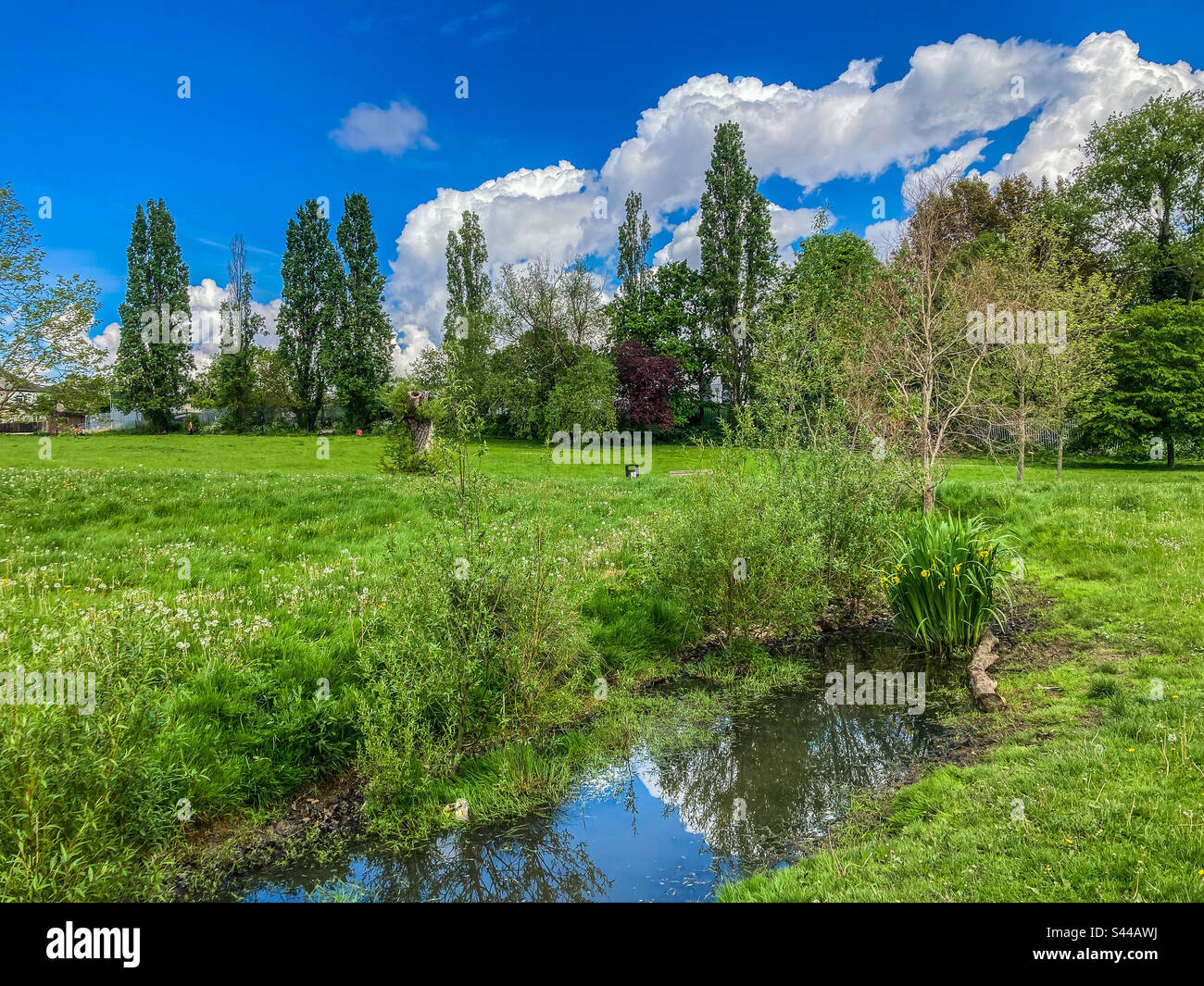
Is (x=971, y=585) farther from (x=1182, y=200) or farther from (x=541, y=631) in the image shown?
(x=1182, y=200)

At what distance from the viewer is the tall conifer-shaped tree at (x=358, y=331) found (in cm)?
5256

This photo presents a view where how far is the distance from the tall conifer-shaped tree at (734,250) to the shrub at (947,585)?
134ft

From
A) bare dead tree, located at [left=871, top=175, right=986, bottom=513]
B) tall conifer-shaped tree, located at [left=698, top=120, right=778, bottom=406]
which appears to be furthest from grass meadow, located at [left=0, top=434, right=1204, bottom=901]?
tall conifer-shaped tree, located at [left=698, top=120, right=778, bottom=406]

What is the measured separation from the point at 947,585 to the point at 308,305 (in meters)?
58.2

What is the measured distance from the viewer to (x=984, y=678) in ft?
26.5

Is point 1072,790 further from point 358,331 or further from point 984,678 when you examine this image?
point 358,331

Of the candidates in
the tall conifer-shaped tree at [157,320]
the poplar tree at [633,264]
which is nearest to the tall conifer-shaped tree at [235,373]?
the tall conifer-shaped tree at [157,320]

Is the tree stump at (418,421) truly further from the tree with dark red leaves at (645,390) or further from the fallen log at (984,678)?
the tree with dark red leaves at (645,390)

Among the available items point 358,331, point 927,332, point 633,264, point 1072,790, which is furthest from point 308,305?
point 1072,790

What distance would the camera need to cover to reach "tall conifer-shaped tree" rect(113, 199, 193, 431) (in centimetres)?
4894

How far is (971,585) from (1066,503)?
25.7 ft

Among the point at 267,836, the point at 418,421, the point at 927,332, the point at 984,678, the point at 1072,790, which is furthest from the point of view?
the point at 418,421

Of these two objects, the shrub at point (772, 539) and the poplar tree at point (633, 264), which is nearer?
the shrub at point (772, 539)

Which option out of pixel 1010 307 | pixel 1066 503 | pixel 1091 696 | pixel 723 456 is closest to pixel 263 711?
pixel 723 456
